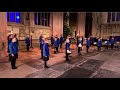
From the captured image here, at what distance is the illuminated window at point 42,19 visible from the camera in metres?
16.8

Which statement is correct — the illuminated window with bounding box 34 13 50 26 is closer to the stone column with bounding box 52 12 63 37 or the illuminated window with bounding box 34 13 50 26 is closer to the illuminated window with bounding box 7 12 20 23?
the stone column with bounding box 52 12 63 37

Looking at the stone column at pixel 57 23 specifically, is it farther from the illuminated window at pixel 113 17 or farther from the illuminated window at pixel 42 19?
the illuminated window at pixel 113 17

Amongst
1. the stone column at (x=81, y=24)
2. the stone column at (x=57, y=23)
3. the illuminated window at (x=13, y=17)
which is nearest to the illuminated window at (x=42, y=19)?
the stone column at (x=57, y=23)

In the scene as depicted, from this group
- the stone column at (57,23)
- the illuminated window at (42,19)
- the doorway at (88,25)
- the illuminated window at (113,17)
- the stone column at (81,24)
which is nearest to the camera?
the illuminated window at (42,19)

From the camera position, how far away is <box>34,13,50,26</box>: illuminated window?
16781 mm

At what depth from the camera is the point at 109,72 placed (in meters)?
7.35

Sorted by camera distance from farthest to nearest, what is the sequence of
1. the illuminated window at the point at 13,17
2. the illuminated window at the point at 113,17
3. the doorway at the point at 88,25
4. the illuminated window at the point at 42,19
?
the doorway at the point at 88,25 → the illuminated window at the point at 113,17 → the illuminated window at the point at 42,19 → the illuminated window at the point at 13,17

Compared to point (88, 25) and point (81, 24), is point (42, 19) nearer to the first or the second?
point (81, 24)

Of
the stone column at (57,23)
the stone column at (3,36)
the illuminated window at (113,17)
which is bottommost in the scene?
the stone column at (3,36)

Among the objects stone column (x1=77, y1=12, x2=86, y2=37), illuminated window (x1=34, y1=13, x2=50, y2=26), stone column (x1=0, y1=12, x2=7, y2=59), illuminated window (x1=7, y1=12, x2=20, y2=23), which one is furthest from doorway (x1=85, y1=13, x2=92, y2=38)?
stone column (x1=0, y1=12, x2=7, y2=59)

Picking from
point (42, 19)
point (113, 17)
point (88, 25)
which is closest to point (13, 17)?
point (42, 19)

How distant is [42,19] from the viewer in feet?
58.4
